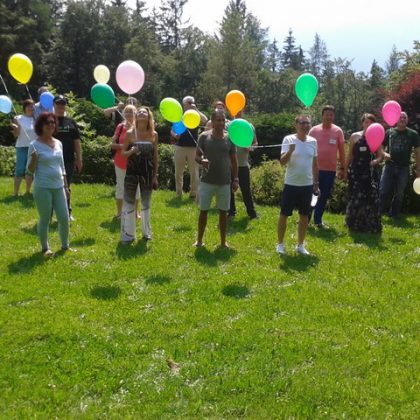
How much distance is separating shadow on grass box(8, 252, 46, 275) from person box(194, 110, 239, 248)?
210 cm

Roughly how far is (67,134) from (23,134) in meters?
2.41

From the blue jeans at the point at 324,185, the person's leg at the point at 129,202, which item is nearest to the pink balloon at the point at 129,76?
the person's leg at the point at 129,202

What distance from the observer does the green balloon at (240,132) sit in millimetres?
6398

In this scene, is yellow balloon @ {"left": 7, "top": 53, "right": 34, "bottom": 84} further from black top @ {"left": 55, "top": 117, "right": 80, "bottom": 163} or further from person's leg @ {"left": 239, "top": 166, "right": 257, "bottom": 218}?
person's leg @ {"left": 239, "top": 166, "right": 257, "bottom": 218}

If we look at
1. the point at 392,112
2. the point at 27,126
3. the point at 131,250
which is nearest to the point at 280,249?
the point at 131,250

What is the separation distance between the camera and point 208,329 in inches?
175

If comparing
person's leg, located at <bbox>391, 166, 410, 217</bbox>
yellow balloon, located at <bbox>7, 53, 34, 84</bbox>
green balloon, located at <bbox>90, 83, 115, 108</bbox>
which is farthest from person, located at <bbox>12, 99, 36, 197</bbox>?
person's leg, located at <bbox>391, 166, 410, 217</bbox>

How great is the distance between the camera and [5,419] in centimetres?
316

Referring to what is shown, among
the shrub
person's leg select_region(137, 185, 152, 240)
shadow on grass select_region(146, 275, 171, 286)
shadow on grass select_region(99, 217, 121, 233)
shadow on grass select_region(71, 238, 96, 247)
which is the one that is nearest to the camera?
shadow on grass select_region(146, 275, 171, 286)

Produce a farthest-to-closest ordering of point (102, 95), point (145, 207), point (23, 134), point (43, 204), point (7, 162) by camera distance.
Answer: point (7, 162) < point (23, 134) < point (102, 95) < point (145, 207) < point (43, 204)

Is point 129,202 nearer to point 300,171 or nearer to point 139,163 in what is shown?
point 139,163

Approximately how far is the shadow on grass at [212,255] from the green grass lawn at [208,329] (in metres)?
0.03

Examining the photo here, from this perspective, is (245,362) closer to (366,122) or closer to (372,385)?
(372,385)

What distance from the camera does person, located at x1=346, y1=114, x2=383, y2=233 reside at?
25.0 ft
